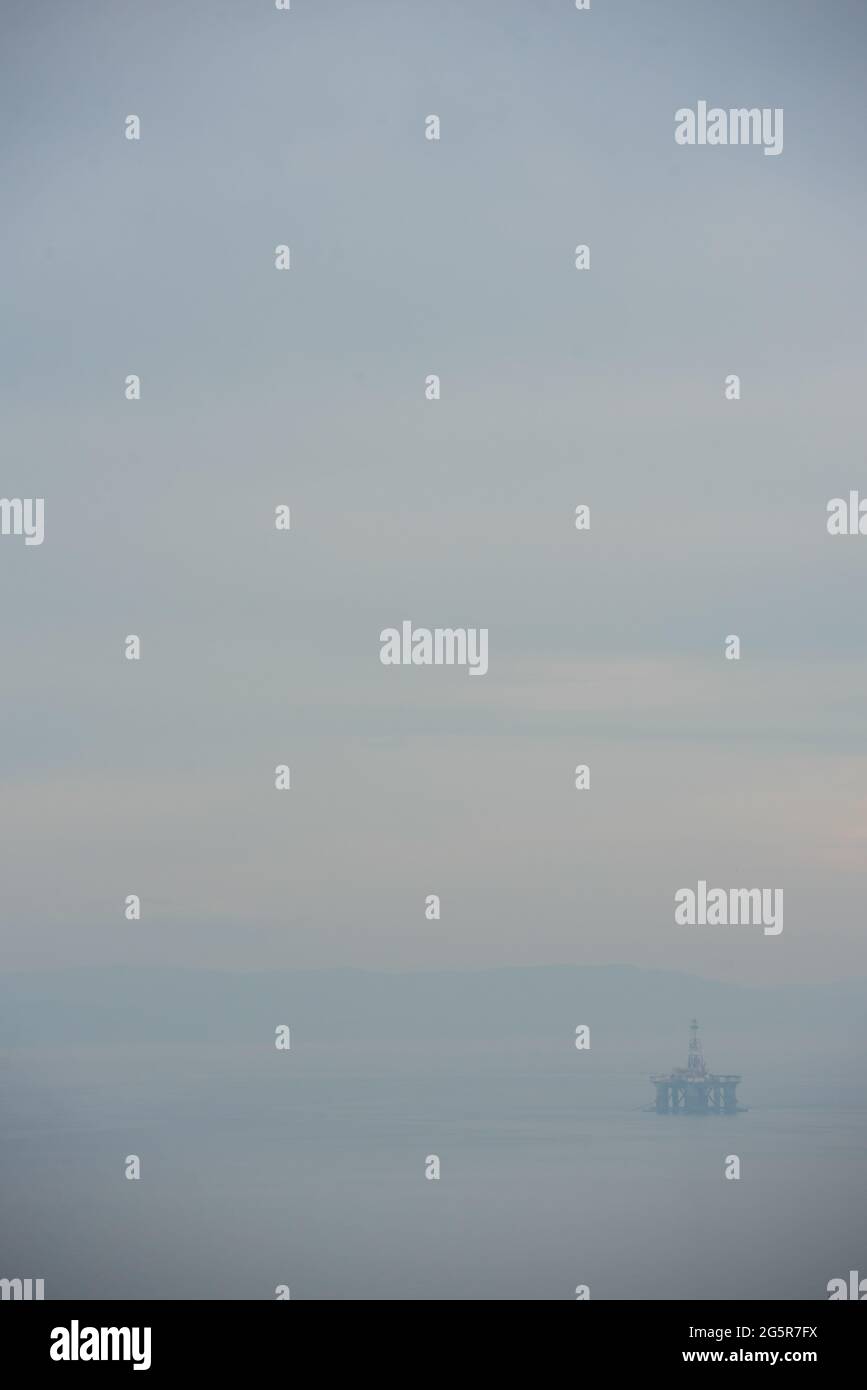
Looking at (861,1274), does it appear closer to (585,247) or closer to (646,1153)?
(646,1153)

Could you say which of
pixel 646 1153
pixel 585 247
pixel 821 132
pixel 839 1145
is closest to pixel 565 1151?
pixel 646 1153
